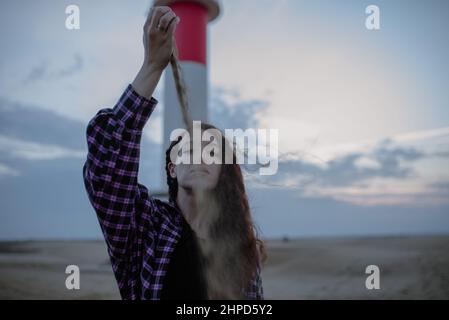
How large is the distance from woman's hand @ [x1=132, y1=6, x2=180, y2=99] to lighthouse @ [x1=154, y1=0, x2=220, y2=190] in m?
4.56

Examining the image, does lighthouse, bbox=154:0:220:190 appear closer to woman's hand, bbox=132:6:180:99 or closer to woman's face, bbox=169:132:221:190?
woman's face, bbox=169:132:221:190

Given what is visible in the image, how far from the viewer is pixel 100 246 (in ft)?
42.2

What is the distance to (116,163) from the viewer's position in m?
1.23

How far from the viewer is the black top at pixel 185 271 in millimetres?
1331

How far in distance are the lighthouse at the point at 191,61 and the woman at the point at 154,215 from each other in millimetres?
4294

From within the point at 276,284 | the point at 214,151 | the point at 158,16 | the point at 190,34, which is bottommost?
the point at 276,284

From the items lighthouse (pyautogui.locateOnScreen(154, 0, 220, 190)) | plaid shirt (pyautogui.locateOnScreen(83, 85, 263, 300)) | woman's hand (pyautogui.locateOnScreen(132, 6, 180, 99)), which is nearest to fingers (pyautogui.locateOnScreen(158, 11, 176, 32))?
woman's hand (pyautogui.locateOnScreen(132, 6, 180, 99))

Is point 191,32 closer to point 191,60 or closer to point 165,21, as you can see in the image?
point 191,60

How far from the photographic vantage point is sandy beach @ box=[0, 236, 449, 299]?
24.2 ft

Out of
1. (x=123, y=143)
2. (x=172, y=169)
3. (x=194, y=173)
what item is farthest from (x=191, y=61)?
(x=123, y=143)

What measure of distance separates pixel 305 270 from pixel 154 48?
974 cm
